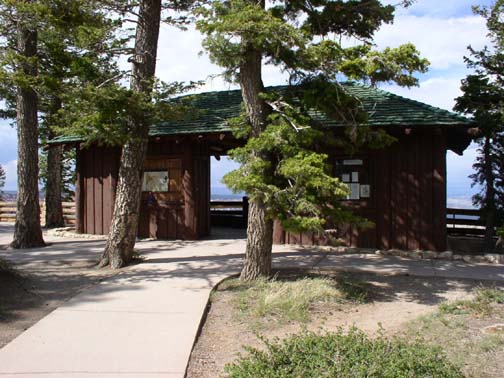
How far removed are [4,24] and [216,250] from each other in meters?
7.16

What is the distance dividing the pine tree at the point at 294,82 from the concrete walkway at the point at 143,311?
1.51m

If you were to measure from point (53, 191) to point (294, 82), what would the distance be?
1292 centimetres

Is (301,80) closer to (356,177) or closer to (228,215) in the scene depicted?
(356,177)

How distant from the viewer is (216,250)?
10633 mm

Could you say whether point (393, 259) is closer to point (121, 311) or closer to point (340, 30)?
point (340, 30)

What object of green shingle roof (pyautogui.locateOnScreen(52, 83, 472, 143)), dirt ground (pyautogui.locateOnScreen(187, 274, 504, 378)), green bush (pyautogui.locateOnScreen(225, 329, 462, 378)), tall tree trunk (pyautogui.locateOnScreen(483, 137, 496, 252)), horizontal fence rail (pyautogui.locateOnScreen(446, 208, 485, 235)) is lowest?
dirt ground (pyautogui.locateOnScreen(187, 274, 504, 378))

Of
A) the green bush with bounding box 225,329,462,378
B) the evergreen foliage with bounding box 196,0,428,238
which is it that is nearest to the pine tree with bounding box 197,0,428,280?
the evergreen foliage with bounding box 196,0,428,238

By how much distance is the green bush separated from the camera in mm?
3393

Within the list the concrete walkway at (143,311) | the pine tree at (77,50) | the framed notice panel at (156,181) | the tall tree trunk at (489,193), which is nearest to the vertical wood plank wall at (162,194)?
the framed notice panel at (156,181)

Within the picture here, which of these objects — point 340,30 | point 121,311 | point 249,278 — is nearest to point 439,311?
point 249,278

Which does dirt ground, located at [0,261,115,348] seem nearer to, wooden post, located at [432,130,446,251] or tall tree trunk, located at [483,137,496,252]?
wooden post, located at [432,130,446,251]

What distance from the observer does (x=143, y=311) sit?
234 inches

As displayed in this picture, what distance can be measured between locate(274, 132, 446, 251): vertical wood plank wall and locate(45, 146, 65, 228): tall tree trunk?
458 inches

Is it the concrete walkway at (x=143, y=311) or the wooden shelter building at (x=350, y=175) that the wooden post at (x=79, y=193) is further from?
the concrete walkway at (x=143, y=311)
